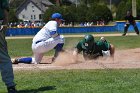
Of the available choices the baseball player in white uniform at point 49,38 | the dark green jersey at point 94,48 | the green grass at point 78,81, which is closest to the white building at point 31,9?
the dark green jersey at point 94,48

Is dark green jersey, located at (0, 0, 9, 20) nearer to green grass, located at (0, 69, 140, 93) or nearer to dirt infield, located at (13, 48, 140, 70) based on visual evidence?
green grass, located at (0, 69, 140, 93)

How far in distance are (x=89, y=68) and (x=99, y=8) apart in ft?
200

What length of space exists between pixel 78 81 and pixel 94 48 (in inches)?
164

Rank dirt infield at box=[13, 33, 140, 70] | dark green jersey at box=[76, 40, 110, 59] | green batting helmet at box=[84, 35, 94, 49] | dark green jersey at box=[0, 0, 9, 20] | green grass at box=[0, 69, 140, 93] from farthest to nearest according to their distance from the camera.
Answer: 1. dark green jersey at box=[76, 40, 110, 59]
2. green batting helmet at box=[84, 35, 94, 49]
3. dirt infield at box=[13, 33, 140, 70]
4. green grass at box=[0, 69, 140, 93]
5. dark green jersey at box=[0, 0, 9, 20]

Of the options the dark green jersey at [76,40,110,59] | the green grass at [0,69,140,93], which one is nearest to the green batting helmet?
the dark green jersey at [76,40,110,59]

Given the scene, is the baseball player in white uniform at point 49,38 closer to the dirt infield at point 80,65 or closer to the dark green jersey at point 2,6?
the dirt infield at point 80,65

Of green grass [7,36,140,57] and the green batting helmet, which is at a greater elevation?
the green batting helmet

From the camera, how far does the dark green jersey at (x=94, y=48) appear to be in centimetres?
1223

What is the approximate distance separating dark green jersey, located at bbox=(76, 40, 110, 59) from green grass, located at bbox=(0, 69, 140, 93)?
262cm

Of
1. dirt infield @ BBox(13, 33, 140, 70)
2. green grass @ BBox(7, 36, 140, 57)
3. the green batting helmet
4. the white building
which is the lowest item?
the white building

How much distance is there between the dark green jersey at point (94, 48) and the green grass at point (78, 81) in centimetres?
262

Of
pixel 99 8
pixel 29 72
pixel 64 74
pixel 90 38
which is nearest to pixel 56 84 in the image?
pixel 64 74

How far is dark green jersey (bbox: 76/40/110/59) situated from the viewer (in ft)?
40.1

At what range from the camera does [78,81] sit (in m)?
8.22
